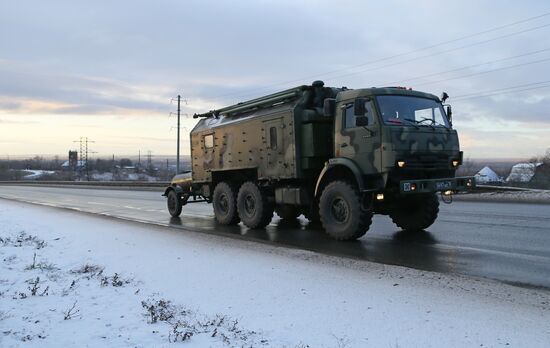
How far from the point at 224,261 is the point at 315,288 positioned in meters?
2.34

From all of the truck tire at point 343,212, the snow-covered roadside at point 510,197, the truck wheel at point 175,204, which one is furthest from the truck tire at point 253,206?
the snow-covered roadside at point 510,197

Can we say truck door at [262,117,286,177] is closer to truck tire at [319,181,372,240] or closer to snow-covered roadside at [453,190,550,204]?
truck tire at [319,181,372,240]

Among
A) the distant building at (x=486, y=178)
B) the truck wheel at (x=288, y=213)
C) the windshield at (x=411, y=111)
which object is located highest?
the windshield at (x=411, y=111)

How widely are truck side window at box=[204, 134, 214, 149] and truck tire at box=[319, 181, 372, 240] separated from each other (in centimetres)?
516

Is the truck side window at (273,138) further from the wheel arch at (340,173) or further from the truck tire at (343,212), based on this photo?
the truck tire at (343,212)

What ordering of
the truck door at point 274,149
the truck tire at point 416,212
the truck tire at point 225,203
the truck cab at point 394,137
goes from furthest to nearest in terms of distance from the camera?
the truck tire at point 225,203 < the truck door at point 274,149 < the truck tire at point 416,212 < the truck cab at point 394,137

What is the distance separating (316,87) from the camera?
11.6 m

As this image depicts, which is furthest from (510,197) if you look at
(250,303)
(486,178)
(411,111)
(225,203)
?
(486,178)

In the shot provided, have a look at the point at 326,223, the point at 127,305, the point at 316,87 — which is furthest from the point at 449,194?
the point at 127,305

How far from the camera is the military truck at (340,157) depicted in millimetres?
9859

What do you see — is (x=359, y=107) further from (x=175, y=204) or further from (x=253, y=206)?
(x=175, y=204)

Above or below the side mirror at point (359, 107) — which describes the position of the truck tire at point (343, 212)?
below

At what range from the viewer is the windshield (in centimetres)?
995

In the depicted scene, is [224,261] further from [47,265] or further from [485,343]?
[485,343]
